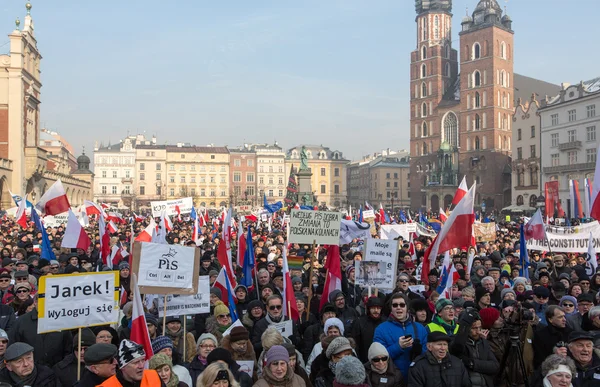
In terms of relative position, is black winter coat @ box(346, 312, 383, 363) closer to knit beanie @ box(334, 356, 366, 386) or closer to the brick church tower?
knit beanie @ box(334, 356, 366, 386)

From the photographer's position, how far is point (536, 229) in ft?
48.3

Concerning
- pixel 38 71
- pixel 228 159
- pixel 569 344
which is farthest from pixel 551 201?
pixel 228 159

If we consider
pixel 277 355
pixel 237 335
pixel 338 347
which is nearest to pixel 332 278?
pixel 237 335

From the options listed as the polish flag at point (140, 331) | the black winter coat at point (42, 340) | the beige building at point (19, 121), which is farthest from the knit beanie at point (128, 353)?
the beige building at point (19, 121)

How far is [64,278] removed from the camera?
614 cm

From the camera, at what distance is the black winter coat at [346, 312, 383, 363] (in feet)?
23.2

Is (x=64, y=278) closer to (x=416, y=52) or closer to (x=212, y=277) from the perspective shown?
(x=212, y=277)

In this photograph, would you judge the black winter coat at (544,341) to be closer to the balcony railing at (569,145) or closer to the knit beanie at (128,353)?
the knit beanie at (128,353)

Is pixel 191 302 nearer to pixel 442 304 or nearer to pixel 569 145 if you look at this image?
pixel 442 304

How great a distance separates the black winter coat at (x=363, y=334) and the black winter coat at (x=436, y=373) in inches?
63.2

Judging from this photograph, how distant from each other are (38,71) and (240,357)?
201 feet

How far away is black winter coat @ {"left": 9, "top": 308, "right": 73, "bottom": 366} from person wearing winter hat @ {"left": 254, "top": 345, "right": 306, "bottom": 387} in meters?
2.91

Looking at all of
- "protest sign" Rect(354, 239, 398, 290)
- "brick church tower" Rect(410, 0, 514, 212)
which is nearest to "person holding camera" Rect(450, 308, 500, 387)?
"protest sign" Rect(354, 239, 398, 290)

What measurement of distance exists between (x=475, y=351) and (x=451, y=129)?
8348 cm
